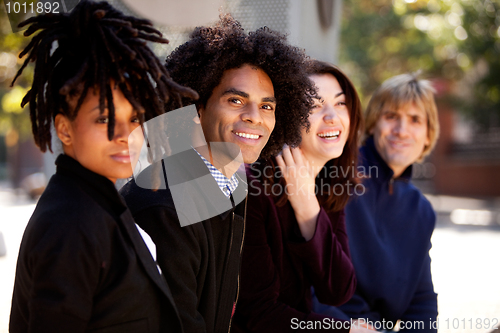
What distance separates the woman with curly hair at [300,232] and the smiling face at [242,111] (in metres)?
0.38

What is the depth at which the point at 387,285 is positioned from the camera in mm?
3055

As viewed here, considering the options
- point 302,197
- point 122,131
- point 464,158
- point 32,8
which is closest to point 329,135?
point 302,197

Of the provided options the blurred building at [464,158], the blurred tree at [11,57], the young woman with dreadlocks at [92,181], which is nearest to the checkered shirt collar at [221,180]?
the young woman with dreadlocks at [92,181]

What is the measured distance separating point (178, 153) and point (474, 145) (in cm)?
1704

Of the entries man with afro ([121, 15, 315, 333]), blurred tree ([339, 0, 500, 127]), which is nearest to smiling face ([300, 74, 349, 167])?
man with afro ([121, 15, 315, 333])

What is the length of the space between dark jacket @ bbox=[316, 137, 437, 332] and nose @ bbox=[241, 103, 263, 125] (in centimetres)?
138

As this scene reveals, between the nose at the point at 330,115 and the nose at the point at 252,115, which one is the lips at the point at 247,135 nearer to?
the nose at the point at 252,115

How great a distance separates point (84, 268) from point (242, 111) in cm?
118

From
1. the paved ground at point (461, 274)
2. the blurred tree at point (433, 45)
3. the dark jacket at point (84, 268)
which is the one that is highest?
the blurred tree at point (433, 45)

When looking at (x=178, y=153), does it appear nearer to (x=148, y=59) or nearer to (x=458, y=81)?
(x=148, y=59)

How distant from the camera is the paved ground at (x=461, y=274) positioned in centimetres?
391

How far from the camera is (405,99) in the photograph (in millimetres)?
3516

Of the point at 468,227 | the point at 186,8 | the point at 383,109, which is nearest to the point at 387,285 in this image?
the point at 383,109

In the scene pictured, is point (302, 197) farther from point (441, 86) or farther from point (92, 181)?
point (441, 86)
